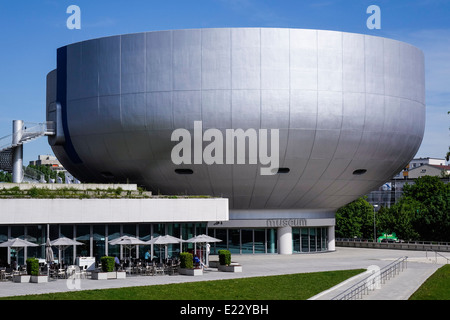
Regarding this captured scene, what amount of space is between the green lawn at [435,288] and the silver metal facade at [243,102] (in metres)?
14.7

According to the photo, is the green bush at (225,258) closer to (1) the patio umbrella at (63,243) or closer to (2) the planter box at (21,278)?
(1) the patio umbrella at (63,243)

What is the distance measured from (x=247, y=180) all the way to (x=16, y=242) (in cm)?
1875

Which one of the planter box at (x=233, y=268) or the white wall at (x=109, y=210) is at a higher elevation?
the white wall at (x=109, y=210)

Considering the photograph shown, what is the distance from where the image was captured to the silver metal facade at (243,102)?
4553 centimetres

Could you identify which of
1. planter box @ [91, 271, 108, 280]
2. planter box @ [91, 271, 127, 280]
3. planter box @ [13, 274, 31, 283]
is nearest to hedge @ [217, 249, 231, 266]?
planter box @ [91, 271, 127, 280]

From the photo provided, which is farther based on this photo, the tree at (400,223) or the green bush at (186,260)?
the tree at (400,223)

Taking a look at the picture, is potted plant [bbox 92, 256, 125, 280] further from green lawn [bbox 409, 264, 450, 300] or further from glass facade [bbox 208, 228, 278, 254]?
glass facade [bbox 208, 228, 278, 254]

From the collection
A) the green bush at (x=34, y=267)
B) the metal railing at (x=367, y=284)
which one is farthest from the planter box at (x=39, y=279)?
the metal railing at (x=367, y=284)

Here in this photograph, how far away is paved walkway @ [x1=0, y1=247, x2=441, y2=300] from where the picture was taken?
2805 centimetres

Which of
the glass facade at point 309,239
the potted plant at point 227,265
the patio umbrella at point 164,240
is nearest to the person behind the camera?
the patio umbrella at point 164,240

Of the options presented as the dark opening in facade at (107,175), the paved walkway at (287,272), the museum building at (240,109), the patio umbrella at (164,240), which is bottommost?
the paved walkway at (287,272)

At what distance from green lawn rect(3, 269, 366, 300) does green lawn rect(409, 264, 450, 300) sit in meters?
3.73
